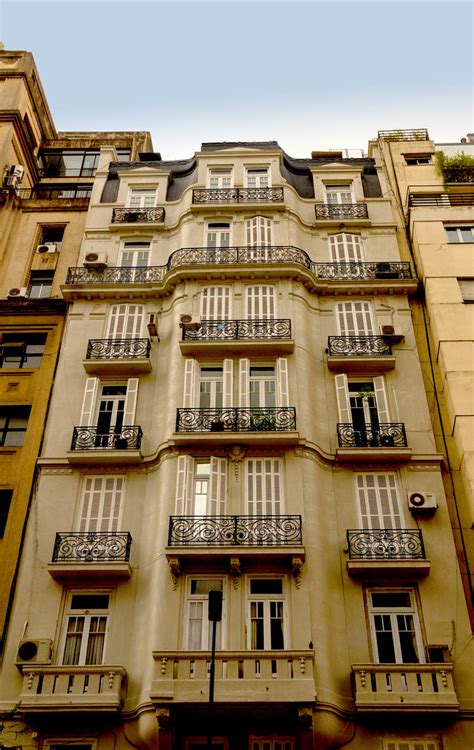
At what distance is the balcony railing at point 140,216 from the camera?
90.9 ft

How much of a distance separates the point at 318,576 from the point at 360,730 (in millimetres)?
3532

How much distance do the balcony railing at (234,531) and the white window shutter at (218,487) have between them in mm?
357

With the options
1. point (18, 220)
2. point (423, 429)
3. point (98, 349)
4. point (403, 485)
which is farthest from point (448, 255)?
point (18, 220)

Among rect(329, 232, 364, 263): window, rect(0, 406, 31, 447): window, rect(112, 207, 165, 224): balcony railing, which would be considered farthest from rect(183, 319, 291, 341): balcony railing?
rect(112, 207, 165, 224): balcony railing

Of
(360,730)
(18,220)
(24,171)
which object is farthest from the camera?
(24,171)

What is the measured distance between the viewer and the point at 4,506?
2102cm

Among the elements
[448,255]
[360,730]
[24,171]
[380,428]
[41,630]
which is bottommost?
[360,730]

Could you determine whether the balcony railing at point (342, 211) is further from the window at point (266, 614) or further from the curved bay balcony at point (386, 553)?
the window at point (266, 614)

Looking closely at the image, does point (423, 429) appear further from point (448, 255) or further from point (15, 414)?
point (15, 414)

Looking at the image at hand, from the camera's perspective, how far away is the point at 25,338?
82.1 ft

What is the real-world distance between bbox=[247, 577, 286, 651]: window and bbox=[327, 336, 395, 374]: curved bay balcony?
7366 mm

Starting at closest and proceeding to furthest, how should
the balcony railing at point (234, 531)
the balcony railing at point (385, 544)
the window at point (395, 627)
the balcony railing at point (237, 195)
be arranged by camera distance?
the window at point (395, 627) → the balcony railing at point (234, 531) → the balcony railing at point (385, 544) → the balcony railing at point (237, 195)

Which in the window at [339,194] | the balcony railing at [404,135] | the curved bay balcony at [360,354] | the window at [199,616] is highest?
the balcony railing at [404,135]

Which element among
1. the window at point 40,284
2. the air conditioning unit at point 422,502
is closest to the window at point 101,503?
the air conditioning unit at point 422,502
